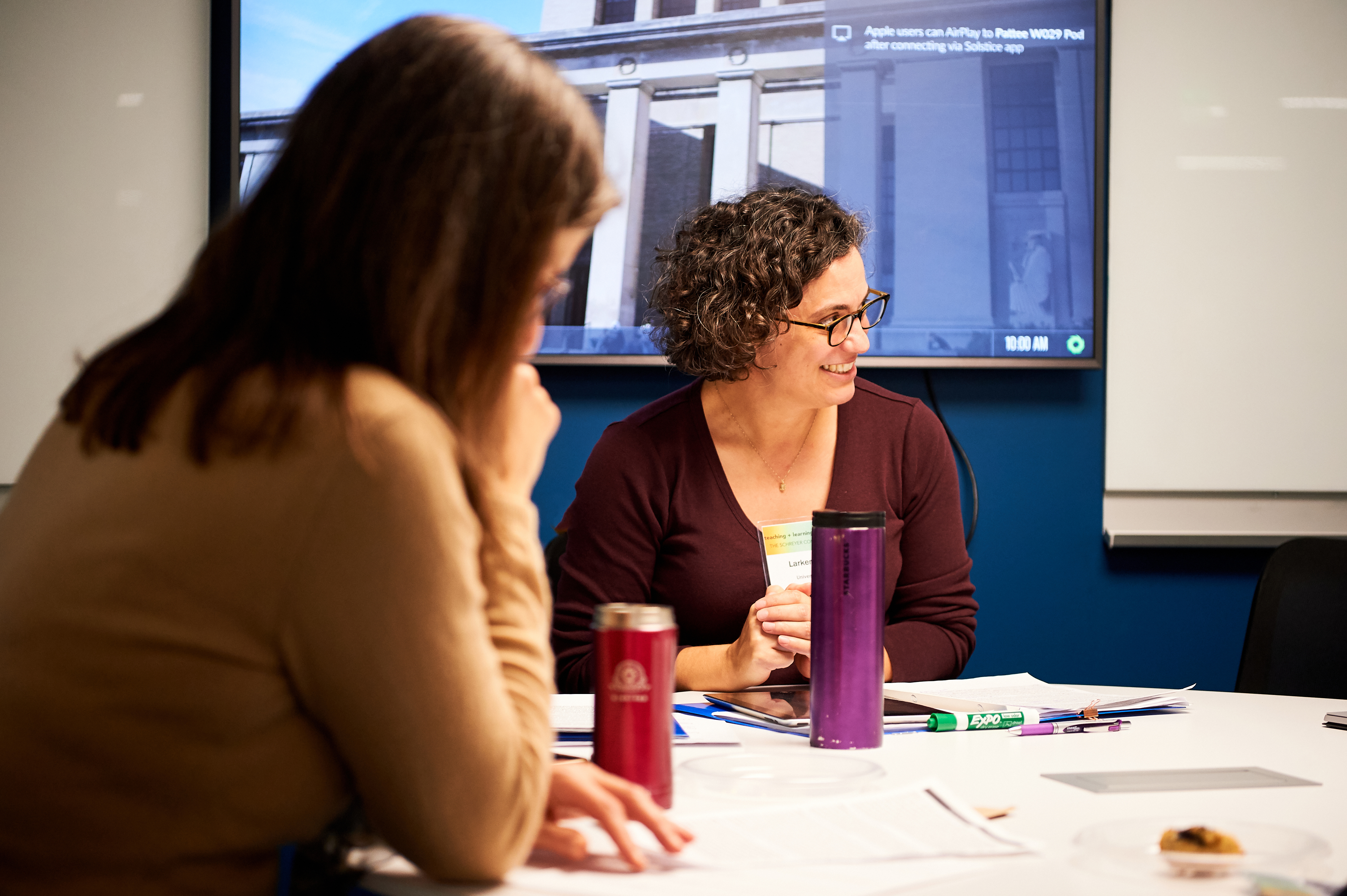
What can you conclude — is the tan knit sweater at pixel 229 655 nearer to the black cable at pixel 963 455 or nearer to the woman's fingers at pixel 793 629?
the woman's fingers at pixel 793 629

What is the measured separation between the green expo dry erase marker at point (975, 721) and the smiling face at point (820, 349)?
729 millimetres

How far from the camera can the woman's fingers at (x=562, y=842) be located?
80cm

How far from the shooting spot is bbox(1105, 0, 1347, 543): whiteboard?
2799 mm

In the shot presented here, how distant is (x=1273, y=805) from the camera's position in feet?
3.16

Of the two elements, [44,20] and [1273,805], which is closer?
[1273,805]

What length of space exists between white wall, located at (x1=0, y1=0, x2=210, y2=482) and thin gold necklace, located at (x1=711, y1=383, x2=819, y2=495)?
1.71m

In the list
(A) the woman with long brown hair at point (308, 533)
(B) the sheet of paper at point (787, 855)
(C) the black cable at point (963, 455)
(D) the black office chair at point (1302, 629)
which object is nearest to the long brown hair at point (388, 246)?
(A) the woman with long brown hair at point (308, 533)

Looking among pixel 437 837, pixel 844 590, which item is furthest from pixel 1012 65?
pixel 437 837

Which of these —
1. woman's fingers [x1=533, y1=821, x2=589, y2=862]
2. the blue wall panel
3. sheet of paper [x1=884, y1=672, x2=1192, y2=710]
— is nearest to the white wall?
the blue wall panel

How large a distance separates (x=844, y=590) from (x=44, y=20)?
114 inches

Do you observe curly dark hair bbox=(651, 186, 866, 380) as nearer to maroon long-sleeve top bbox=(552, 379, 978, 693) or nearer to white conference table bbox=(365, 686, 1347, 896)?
maroon long-sleeve top bbox=(552, 379, 978, 693)

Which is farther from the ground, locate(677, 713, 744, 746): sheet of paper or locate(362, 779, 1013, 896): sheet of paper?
locate(362, 779, 1013, 896): sheet of paper

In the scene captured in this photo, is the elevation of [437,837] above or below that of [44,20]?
below

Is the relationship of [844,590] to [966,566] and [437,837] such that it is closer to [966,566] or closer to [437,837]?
[437,837]
